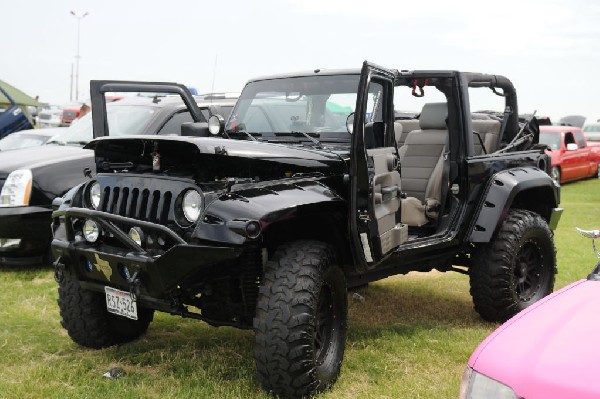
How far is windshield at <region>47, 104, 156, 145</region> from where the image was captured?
7258 mm

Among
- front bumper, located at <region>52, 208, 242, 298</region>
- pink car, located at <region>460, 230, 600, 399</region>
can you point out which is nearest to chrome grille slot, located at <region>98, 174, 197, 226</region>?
front bumper, located at <region>52, 208, 242, 298</region>

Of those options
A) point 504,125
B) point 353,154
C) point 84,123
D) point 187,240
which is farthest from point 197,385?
point 84,123

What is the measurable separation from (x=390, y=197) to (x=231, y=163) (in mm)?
1081

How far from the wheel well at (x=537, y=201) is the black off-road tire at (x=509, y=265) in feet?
0.84

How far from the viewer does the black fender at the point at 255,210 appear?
3.46m

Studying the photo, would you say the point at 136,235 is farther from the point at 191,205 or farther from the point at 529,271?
the point at 529,271

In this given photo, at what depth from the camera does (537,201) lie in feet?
20.2

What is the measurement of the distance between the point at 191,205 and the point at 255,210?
1.25 ft

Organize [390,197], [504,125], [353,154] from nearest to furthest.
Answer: [353,154] → [390,197] → [504,125]

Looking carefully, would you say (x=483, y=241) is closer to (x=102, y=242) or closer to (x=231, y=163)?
(x=231, y=163)

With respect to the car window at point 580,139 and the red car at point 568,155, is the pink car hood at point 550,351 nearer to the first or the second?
the red car at point 568,155

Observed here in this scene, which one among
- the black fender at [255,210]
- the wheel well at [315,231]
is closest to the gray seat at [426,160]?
the wheel well at [315,231]

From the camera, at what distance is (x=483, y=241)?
5.23 meters

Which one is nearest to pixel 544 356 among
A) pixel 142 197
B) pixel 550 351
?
pixel 550 351
